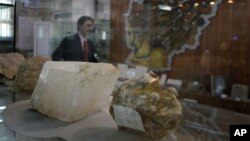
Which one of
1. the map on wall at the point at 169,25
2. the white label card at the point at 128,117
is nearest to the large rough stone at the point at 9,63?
the white label card at the point at 128,117

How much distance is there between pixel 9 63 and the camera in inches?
33.9

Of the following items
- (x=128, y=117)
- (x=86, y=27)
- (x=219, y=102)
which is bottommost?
(x=219, y=102)

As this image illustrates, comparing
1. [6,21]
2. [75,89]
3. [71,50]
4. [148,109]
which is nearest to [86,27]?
[71,50]

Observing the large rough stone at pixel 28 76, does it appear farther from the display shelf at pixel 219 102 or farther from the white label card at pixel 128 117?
the display shelf at pixel 219 102

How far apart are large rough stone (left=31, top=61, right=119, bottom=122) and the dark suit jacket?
8.0 inches

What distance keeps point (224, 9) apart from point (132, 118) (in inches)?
52.4

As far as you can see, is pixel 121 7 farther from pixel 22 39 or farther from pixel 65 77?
pixel 65 77

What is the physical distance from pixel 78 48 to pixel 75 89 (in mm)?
303

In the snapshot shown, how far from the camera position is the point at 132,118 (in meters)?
0.38

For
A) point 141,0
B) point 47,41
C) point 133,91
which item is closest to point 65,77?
point 133,91

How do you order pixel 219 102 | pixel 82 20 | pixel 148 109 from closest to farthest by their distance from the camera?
pixel 148 109 < pixel 82 20 < pixel 219 102

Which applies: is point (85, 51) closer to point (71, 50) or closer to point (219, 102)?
point (71, 50)

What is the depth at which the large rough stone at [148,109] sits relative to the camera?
372mm

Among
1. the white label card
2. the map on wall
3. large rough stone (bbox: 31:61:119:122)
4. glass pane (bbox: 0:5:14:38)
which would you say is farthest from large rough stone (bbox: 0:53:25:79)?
the map on wall
